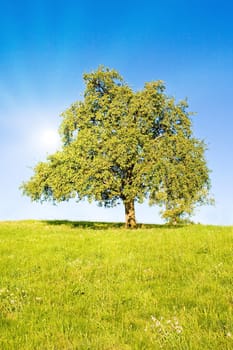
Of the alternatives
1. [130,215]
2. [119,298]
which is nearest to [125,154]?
[130,215]

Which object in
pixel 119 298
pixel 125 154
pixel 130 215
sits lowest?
pixel 119 298

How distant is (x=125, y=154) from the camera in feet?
106

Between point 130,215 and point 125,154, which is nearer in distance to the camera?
point 125,154

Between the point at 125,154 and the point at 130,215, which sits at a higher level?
the point at 125,154

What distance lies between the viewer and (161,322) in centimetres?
758

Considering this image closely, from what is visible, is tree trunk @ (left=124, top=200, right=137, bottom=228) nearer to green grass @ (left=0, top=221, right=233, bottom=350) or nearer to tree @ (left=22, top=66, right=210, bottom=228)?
tree @ (left=22, top=66, right=210, bottom=228)

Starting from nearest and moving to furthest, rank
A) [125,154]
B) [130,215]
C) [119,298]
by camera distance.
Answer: [119,298] < [125,154] < [130,215]

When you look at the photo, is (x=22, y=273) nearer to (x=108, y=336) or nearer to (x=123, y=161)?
(x=108, y=336)

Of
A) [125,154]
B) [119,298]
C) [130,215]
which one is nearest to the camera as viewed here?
[119,298]

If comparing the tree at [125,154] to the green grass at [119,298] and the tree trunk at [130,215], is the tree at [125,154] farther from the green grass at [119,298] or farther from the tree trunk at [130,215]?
the green grass at [119,298]

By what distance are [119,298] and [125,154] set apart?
23830mm

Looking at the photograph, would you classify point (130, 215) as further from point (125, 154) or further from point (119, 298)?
point (119, 298)

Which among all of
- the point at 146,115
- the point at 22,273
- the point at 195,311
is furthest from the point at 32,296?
the point at 146,115

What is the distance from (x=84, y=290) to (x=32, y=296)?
148 centimetres
